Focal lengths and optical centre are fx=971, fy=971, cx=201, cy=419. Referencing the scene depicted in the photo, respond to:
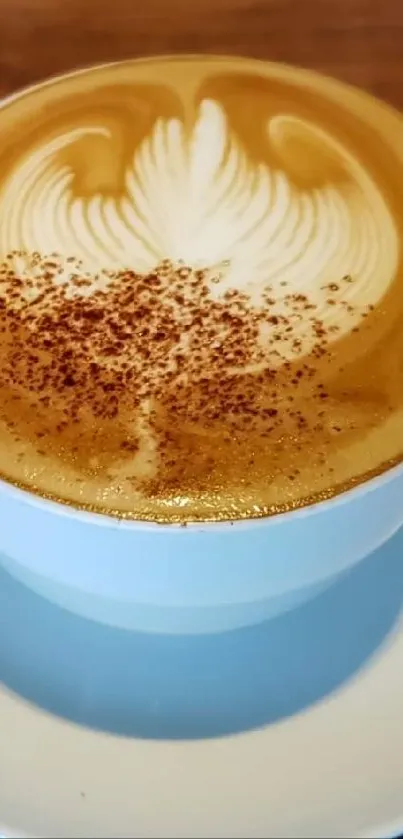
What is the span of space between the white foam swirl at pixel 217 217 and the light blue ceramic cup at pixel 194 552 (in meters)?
0.16

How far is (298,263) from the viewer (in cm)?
80

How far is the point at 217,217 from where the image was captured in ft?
2.77

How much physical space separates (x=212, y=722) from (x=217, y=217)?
42 cm

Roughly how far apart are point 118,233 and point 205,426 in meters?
0.24

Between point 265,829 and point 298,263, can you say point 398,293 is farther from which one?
point 265,829

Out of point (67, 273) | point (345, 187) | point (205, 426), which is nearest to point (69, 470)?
point (205, 426)

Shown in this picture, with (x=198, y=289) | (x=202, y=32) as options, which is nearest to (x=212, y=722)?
(x=198, y=289)

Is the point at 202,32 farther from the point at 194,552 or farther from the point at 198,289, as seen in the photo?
the point at 194,552

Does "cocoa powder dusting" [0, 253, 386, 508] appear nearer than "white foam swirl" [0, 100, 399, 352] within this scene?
Yes

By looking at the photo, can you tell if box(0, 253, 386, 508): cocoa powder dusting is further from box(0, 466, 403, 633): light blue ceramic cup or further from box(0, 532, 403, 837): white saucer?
box(0, 532, 403, 837): white saucer

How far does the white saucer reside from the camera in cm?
65

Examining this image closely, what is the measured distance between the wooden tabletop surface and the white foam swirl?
0.72m

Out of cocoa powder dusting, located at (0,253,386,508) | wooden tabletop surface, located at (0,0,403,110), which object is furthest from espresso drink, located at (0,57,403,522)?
wooden tabletop surface, located at (0,0,403,110)

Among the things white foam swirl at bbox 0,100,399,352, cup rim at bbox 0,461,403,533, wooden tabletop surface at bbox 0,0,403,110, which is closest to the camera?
cup rim at bbox 0,461,403,533
